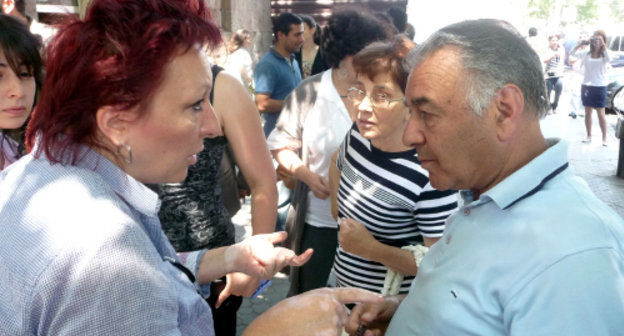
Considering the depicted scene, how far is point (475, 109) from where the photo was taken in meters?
1.40

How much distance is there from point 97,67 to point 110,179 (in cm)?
26

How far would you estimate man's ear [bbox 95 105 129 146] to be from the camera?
1.17 meters

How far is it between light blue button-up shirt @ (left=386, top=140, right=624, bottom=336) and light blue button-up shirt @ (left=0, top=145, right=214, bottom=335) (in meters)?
0.74

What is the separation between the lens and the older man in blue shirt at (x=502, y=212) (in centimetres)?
115

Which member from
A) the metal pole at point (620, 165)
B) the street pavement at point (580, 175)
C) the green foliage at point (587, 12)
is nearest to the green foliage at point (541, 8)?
the green foliage at point (587, 12)

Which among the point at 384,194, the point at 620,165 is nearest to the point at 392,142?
the point at 384,194

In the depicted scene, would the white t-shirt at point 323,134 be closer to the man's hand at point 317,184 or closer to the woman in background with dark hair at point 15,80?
the man's hand at point 317,184

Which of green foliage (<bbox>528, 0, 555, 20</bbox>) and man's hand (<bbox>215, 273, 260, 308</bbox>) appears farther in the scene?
green foliage (<bbox>528, 0, 555, 20</bbox>)

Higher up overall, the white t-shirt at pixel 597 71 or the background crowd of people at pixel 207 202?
the background crowd of people at pixel 207 202

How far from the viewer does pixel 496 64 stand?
4.47 ft

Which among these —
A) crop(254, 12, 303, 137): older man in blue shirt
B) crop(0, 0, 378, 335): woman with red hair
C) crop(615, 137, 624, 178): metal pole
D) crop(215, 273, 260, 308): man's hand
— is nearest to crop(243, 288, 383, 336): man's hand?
crop(0, 0, 378, 335): woman with red hair

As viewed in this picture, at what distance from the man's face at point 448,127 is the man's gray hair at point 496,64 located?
0.9 inches

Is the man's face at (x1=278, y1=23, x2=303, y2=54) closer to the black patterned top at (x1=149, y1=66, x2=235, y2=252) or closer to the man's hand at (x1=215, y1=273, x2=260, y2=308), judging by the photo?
the black patterned top at (x1=149, y1=66, x2=235, y2=252)

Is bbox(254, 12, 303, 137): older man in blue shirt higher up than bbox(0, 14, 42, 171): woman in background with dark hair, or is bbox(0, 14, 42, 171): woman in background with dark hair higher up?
bbox(0, 14, 42, 171): woman in background with dark hair
